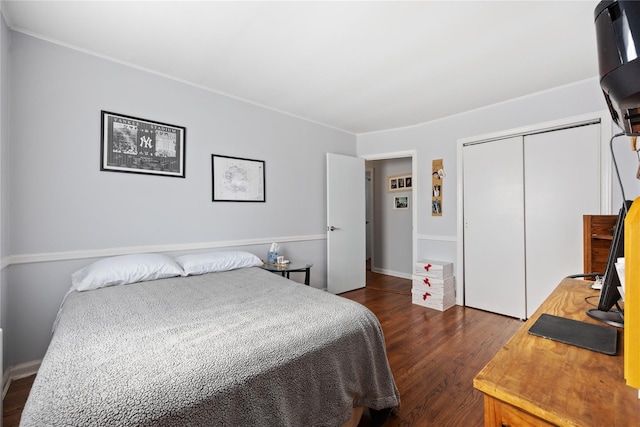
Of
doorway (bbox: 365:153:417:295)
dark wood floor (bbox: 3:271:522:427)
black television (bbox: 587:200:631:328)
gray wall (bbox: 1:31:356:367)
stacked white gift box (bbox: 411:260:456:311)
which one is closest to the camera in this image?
black television (bbox: 587:200:631:328)

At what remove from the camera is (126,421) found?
754 millimetres

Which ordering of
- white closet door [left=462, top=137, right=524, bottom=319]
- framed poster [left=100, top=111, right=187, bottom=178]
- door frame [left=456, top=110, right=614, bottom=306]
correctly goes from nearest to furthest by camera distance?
framed poster [left=100, top=111, right=187, bottom=178]
door frame [left=456, top=110, right=614, bottom=306]
white closet door [left=462, top=137, right=524, bottom=319]

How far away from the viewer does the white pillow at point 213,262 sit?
234 centimetres

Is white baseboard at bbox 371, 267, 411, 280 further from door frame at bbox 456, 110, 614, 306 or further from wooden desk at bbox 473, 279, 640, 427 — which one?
wooden desk at bbox 473, 279, 640, 427

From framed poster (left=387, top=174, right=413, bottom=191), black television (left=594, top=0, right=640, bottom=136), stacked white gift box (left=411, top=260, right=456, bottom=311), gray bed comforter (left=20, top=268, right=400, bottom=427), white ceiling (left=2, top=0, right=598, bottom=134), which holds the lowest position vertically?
stacked white gift box (left=411, top=260, right=456, bottom=311)

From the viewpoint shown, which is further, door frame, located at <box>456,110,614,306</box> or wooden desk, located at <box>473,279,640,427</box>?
door frame, located at <box>456,110,614,306</box>

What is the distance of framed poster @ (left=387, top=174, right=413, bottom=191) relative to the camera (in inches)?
191

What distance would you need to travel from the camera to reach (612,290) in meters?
0.94

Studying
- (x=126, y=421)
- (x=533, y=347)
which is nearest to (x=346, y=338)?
(x=533, y=347)

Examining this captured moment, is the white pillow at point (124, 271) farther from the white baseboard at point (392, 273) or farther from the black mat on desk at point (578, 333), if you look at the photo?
the white baseboard at point (392, 273)

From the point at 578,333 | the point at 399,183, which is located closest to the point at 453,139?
the point at 399,183

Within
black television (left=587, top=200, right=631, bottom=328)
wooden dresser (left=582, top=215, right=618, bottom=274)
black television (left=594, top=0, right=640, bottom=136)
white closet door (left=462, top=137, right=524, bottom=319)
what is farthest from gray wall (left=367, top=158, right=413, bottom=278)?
black television (left=594, top=0, right=640, bottom=136)

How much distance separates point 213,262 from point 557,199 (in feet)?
11.2

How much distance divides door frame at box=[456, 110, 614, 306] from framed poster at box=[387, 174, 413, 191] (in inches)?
55.1
